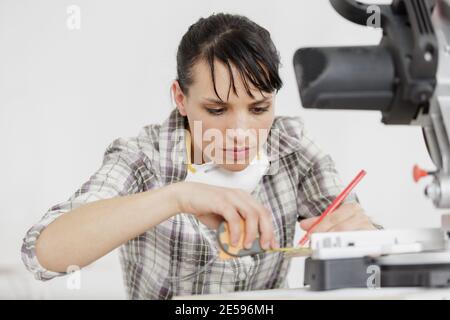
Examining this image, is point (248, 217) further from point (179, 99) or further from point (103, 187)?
point (179, 99)

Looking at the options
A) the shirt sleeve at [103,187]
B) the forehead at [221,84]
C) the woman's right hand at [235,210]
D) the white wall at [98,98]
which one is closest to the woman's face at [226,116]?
the forehead at [221,84]

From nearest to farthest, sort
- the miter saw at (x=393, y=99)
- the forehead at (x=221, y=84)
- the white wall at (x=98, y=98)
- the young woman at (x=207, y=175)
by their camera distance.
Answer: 1. the miter saw at (x=393, y=99)
2. the young woman at (x=207, y=175)
3. the forehead at (x=221, y=84)
4. the white wall at (x=98, y=98)

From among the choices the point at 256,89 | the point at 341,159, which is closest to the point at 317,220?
the point at 256,89

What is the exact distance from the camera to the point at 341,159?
228 centimetres

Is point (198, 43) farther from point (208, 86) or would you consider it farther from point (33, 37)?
point (33, 37)

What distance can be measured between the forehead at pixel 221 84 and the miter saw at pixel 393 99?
32 cm

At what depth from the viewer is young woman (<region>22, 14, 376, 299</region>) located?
921 mm

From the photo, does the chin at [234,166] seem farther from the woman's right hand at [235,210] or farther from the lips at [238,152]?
the woman's right hand at [235,210]

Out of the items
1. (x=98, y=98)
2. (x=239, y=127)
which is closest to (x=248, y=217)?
(x=239, y=127)

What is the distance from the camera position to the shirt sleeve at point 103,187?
0.92 metres

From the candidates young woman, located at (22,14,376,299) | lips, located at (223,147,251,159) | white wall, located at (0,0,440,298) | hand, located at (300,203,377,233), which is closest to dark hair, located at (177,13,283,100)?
young woman, located at (22,14,376,299)

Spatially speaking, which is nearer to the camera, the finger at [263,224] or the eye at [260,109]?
the finger at [263,224]

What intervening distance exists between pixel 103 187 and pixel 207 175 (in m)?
0.21
